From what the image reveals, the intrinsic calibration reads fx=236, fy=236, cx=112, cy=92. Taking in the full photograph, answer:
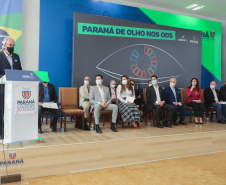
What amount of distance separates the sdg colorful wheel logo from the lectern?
162 inches

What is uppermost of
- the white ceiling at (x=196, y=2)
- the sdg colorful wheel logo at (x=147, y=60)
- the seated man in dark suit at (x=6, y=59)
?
the white ceiling at (x=196, y=2)

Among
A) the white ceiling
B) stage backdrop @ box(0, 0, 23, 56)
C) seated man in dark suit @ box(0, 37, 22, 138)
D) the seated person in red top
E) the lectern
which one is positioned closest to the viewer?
the lectern

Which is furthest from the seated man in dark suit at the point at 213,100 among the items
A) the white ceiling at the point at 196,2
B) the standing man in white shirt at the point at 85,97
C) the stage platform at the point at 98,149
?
the standing man in white shirt at the point at 85,97

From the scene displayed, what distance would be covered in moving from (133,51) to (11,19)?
3392 mm

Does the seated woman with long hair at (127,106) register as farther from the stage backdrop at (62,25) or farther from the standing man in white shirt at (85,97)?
the stage backdrop at (62,25)

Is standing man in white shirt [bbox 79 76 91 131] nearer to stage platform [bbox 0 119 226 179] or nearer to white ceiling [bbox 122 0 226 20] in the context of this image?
stage platform [bbox 0 119 226 179]

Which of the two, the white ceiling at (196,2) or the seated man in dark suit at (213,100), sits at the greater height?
the white ceiling at (196,2)

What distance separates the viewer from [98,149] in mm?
3598

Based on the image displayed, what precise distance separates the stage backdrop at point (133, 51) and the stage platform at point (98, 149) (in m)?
2.48

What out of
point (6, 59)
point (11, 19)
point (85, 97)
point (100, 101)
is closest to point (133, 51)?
point (85, 97)

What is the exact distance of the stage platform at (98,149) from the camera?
3156mm

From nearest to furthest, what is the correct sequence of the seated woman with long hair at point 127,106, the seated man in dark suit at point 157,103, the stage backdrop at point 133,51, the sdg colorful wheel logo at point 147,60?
the seated woman with long hair at point 127,106 < the seated man in dark suit at point 157,103 < the stage backdrop at point 133,51 < the sdg colorful wheel logo at point 147,60

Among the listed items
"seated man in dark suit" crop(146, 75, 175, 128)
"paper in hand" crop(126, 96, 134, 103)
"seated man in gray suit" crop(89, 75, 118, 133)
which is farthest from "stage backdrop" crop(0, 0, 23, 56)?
"seated man in dark suit" crop(146, 75, 175, 128)

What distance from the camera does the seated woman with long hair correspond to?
4820 mm
